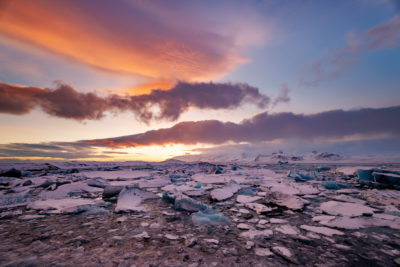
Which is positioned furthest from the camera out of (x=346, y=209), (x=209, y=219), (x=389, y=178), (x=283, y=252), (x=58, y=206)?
(x=389, y=178)

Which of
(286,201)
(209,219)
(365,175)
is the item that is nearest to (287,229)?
(209,219)

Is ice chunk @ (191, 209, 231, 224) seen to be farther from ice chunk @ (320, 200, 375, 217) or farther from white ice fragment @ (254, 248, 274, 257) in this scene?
ice chunk @ (320, 200, 375, 217)

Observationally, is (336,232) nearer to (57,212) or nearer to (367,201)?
(367,201)

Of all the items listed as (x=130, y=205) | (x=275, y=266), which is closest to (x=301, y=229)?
(x=275, y=266)

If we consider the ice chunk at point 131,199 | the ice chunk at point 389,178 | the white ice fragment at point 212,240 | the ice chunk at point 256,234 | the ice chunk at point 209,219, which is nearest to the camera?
the white ice fragment at point 212,240

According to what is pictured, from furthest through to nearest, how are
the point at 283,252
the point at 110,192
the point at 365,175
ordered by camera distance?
the point at 365,175, the point at 110,192, the point at 283,252

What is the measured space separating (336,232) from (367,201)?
1.89 m

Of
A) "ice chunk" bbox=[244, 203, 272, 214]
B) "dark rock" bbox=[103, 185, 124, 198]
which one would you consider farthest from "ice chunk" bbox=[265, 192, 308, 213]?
"dark rock" bbox=[103, 185, 124, 198]

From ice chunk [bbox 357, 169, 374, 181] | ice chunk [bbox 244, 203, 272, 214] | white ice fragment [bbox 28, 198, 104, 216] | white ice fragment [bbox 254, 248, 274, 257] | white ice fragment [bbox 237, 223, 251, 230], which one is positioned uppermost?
ice chunk [bbox 357, 169, 374, 181]

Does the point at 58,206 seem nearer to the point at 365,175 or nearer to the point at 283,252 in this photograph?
the point at 283,252

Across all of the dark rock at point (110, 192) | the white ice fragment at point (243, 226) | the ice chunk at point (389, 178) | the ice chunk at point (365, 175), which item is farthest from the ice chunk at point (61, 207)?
the ice chunk at point (365, 175)

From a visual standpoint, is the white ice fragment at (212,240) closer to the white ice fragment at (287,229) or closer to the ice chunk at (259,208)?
the white ice fragment at (287,229)

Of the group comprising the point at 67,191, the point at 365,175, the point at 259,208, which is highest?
the point at 365,175

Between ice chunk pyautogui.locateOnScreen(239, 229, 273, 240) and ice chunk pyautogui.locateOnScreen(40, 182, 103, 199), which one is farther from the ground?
ice chunk pyautogui.locateOnScreen(239, 229, 273, 240)
